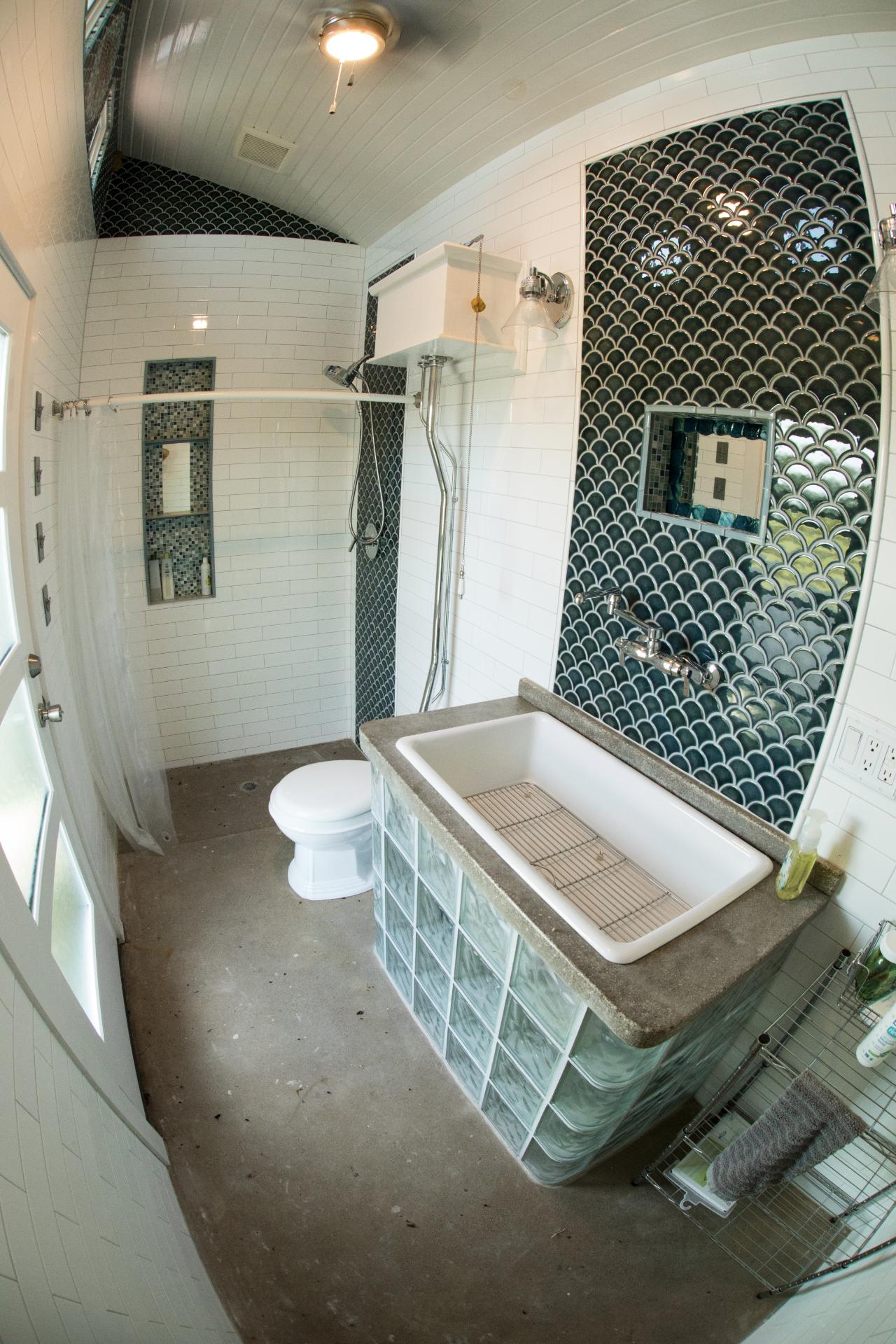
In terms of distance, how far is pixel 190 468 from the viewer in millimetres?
3053

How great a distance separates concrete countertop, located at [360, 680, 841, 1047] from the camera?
116 cm

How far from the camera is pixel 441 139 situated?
208 centimetres

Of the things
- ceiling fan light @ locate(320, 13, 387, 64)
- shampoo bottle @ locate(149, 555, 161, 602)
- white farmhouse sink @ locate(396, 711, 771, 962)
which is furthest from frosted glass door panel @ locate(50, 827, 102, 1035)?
ceiling fan light @ locate(320, 13, 387, 64)

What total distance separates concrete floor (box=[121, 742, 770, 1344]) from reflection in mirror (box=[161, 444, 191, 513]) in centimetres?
191

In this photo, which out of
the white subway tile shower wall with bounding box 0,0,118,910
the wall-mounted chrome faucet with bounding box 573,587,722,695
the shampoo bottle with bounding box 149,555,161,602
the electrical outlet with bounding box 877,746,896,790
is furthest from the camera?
the shampoo bottle with bounding box 149,555,161,602

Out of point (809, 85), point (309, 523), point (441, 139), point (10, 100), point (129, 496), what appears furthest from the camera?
point (309, 523)

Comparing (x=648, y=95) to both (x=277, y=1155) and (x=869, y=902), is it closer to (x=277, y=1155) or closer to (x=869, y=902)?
(x=869, y=902)

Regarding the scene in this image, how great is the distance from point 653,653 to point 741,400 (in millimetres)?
639

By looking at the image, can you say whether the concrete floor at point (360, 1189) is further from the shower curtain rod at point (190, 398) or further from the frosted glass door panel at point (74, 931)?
the shower curtain rod at point (190, 398)

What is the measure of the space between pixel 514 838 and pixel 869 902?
34.5 inches

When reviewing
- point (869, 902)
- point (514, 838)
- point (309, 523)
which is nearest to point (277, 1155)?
point (514, 838)

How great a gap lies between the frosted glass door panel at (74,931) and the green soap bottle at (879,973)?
1.66 m

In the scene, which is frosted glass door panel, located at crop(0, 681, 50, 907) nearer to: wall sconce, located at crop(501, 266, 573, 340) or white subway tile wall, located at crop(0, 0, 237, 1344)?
white subway tile wall, located at crop(0, 0, 237, 1344)

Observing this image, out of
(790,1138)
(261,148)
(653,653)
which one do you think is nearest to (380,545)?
(261,148)
